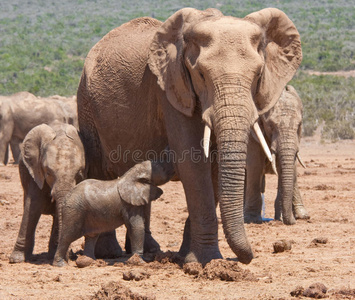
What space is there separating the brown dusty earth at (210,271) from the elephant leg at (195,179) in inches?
9.5

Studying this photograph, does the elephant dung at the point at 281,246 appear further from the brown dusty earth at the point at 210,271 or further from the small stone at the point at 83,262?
the small stone at the point at 83,262

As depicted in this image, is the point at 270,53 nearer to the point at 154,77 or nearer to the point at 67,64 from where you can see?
the point at 154,77

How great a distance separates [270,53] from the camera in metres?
7.13

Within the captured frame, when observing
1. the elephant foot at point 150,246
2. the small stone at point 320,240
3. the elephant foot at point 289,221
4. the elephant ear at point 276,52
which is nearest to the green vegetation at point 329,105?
the elephant foot at point 289,221

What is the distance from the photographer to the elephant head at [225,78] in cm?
610

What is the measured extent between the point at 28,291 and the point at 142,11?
71909mm

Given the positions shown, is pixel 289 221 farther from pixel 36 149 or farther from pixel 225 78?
pixel 225 78

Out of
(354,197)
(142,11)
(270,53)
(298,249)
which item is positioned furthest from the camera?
(142,11)

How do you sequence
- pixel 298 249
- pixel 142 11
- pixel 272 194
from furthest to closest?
pixel 142 11 < pixel 272 194 < pixel 298 249

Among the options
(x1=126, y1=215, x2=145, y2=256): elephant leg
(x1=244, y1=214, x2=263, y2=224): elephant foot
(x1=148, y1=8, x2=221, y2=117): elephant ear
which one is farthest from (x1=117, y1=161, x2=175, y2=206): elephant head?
(x1=244, y1=214, x2=263, y2=224): elephant foot

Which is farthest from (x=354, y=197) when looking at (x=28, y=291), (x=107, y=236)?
(x=28, y=291)

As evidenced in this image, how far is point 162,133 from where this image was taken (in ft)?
24.8

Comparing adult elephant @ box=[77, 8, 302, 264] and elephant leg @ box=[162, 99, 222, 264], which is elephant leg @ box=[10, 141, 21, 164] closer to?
adult elephant @ box=[77, 8, 302, 264]

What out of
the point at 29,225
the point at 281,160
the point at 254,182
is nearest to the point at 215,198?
the point at 29,225
